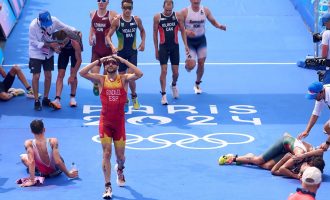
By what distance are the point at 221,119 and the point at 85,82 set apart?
3670mm

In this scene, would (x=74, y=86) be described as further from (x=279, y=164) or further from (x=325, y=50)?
(x=279, y=164)

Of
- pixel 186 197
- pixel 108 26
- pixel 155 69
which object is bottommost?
pixel 186 197

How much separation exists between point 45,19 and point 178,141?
11.4 ft

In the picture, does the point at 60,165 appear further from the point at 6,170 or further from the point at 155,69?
the point at 155,69

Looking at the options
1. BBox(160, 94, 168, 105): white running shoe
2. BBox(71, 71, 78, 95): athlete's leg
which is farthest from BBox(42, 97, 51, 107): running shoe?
BBox(160, 94, 168, 105): white running shoe

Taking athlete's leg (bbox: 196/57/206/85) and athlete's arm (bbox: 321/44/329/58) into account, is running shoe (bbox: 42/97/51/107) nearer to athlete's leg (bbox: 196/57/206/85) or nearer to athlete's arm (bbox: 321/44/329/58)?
athlete's leg (bbox: 196/57/206/85)

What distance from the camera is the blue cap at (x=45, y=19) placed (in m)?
15.2

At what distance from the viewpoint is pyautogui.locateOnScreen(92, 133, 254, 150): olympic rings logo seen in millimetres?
13922

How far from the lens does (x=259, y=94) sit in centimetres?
1672

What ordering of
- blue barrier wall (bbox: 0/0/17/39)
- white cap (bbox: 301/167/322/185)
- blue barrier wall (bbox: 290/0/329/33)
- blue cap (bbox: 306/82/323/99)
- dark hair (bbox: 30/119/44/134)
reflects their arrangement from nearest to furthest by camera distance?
white cap (bbox: 301/167/322/185), dark hair (bbox: 30/119/44/134), blue cap (bbox: 306/82/323/99), blue barrier wall (bbox: 0/0/17/39), blue barrier wall (bbox: 290/0/329/33)

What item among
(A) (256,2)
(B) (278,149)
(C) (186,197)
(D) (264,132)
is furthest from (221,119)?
(A) (256,2)

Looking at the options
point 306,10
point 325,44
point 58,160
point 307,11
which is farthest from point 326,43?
point 306,10

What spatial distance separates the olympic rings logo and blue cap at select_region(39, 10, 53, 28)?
8.17 ft

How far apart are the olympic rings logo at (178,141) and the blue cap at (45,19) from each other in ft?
8.17
